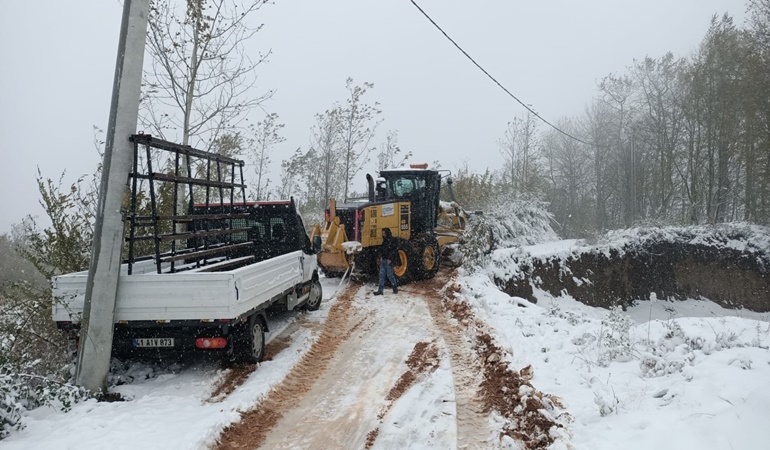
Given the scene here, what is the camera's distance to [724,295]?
19.2 m

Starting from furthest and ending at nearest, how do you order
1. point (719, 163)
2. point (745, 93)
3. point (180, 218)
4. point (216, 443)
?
point (719, 163), point (745, 93), point (180, 218), point (216, 443)

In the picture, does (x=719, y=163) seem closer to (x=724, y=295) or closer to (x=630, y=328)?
(x=724, y=295)

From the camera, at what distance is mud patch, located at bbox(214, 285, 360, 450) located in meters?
4.11

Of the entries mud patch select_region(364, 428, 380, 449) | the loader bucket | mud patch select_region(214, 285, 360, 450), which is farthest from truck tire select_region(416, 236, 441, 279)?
mud patch select_region(364, 428, 380, 449)

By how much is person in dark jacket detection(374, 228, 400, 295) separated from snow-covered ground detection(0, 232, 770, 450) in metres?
4.51

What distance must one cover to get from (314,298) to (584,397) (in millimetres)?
6019

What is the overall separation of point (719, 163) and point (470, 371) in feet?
88.3

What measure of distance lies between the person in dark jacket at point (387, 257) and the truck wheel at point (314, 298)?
6.11 feet

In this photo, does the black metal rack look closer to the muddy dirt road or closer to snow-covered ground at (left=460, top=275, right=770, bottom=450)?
the muddy dirt road

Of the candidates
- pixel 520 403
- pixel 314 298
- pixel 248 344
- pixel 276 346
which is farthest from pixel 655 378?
pixel 314 298

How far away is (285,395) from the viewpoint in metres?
5.15

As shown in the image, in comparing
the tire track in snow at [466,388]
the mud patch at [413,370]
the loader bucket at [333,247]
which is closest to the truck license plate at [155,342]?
the mud patch at [413,370]

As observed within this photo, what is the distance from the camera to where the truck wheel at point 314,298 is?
29.8ft

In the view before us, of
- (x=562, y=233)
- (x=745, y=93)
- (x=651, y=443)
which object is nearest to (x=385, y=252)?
(x=651, y=443)
